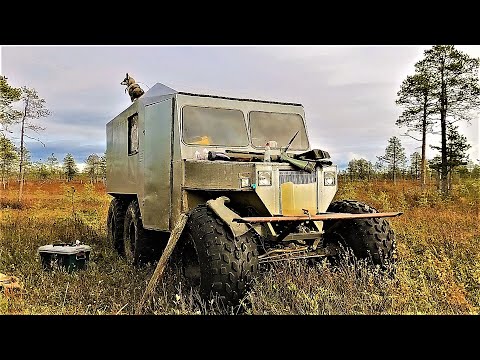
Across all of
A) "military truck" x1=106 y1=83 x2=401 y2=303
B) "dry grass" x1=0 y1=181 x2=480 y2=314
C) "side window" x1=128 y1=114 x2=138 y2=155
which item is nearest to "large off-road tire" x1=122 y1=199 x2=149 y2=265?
"military truck" x1=106 y1=83 x2=401 y2=303

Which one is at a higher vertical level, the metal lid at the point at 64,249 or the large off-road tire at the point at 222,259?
the large off-road tire at the point at 222,259

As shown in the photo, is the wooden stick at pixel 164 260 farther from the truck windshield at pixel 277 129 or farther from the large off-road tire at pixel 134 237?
the large off-road tire at pixel 134 237

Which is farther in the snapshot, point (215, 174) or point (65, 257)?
point (65, 257)

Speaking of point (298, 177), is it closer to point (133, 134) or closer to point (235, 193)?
point (235, 193)

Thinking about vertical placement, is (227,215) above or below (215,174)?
below

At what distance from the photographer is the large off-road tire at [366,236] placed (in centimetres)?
644

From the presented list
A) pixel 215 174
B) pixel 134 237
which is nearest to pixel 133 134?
pixel 134 237

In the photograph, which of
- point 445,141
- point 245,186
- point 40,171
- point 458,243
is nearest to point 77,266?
point 245,186

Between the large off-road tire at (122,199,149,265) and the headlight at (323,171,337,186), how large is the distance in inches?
137

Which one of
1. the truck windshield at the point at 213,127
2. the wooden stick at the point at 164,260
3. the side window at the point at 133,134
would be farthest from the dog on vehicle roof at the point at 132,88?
the wooden stick at the point at 164,260

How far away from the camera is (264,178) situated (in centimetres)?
577

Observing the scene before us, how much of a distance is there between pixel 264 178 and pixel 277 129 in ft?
6.55

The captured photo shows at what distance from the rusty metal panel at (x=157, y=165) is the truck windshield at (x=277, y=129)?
122 cm

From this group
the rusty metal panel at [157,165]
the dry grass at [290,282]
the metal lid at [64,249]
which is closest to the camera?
the dry grass at [290,282]
